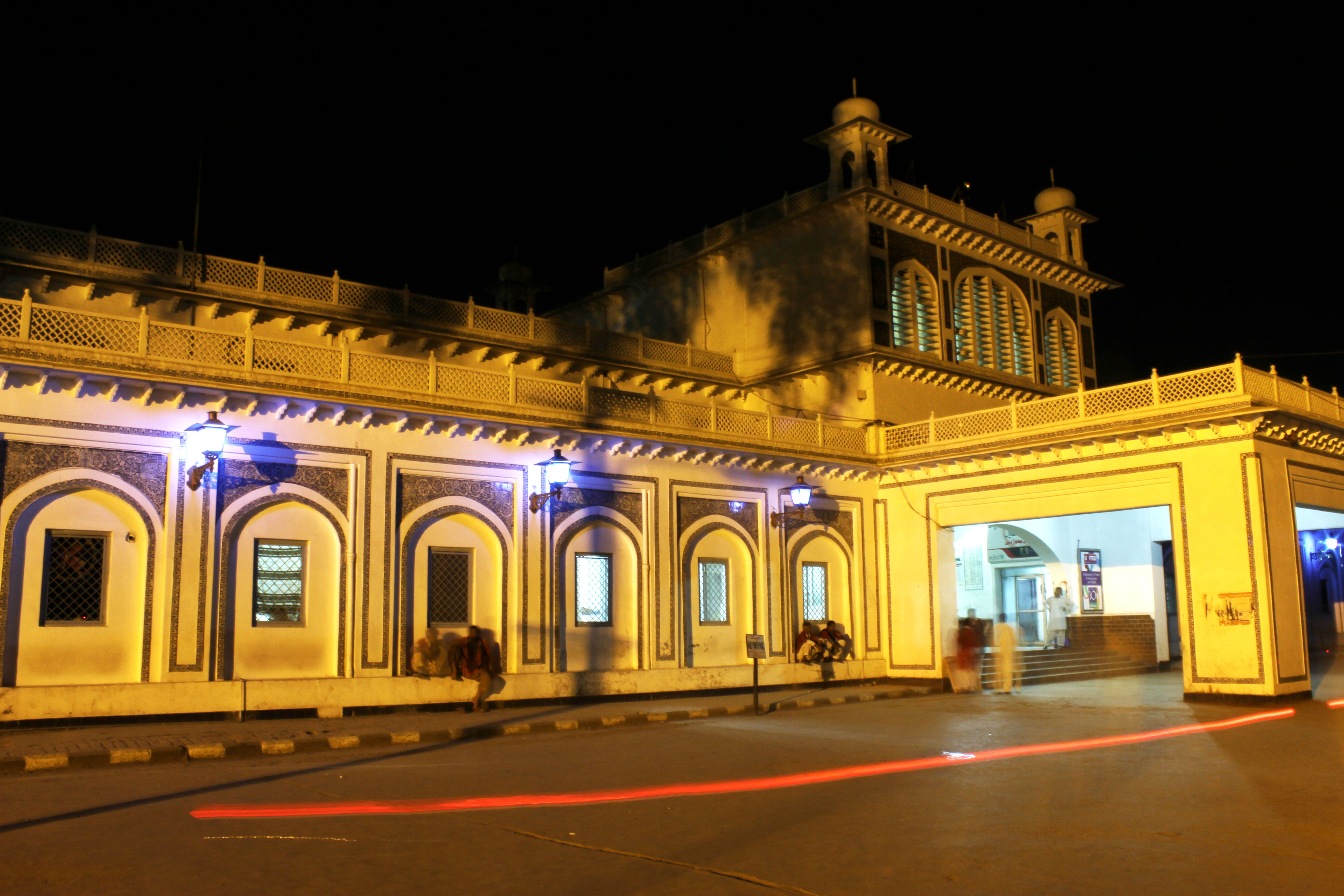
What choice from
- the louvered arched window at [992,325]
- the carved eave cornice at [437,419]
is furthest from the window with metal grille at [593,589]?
the louvered arched window at [992,325]

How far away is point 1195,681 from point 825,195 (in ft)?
45.7

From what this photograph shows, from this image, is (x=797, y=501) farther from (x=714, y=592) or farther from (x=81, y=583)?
(x=81, y=583)

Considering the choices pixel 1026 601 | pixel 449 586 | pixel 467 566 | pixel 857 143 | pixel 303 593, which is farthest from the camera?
pixel 1026 601

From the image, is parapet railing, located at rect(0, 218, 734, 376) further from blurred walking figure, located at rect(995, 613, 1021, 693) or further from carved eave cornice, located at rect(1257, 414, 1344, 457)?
carved eave cornice, located at rect(1257, 414, 1344, 457)

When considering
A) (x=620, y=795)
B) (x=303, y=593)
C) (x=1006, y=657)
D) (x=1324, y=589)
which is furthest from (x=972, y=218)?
(x=620, y=795)

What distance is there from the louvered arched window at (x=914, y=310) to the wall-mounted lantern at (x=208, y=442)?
15929 mm

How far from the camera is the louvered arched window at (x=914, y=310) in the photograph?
26.0m

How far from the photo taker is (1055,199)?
31484mm

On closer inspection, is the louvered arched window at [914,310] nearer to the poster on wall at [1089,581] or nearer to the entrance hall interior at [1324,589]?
the poster on wall at [1089,581]

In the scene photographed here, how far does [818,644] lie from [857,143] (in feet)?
40.4

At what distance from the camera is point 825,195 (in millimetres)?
26266

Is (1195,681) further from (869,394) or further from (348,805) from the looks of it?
(348,805)

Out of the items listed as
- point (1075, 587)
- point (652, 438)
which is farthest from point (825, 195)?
point (1075, 587)

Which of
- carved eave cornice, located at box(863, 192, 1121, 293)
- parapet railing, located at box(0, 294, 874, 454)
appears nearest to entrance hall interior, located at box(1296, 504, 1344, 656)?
carved eave cornice, located at box(863, 192, 1121, 293)
